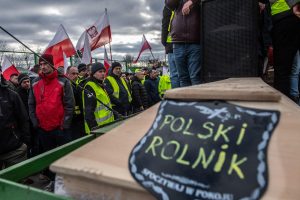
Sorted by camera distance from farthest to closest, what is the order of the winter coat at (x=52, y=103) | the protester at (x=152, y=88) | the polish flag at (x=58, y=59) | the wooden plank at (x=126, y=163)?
the protester at (x=152, y=88) → the polish flag at (x=58, y=59) → the winter coat at (x=52, y=103) → the wooden plank at (x=126, y=163)

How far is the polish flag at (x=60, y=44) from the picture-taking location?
7417mm

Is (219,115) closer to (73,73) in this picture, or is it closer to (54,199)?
(54,199)

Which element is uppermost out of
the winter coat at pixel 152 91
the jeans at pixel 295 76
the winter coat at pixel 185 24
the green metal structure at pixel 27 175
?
the winter coat at pixel 185 24

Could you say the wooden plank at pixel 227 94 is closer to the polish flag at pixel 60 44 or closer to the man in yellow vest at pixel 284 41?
the man in yellow vest at pixel 284 41

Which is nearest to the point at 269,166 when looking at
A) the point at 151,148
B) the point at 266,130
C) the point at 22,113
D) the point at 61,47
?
the point at 266,130

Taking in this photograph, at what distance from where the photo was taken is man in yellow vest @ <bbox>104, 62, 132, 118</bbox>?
19.5ft

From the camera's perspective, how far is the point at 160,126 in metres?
1.46

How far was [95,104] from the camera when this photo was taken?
191 inches

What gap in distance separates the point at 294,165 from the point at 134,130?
70 cm

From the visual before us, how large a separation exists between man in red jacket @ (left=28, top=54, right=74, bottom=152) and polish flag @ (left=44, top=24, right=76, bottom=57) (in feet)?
8.99

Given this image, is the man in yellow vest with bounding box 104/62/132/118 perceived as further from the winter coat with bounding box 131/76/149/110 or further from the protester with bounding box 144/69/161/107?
the protester with bounding box 144/69/161/107

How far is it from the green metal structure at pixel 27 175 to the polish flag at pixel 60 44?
552cm

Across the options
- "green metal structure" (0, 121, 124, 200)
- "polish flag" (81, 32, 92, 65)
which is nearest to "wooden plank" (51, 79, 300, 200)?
"green metal structure" (0, 121, 124, 200)

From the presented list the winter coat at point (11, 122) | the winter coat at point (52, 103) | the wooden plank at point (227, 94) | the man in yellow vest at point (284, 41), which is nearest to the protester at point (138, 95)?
the winter coat at point (52, 103)
